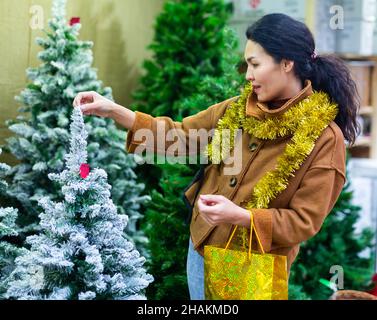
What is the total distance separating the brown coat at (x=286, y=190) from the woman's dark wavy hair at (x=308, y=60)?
6 cm

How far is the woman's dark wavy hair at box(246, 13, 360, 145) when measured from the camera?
2.10 m

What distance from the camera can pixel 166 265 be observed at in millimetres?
2980

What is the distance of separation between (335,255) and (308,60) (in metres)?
1.98

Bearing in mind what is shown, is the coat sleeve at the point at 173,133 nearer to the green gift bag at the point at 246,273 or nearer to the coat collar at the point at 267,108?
the coat collar at the point at 267,108

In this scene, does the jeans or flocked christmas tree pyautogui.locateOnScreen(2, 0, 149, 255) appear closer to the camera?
the jeans

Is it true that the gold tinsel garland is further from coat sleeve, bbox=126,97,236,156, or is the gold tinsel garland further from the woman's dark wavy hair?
coat sleeve, bbox=126,97,236,156

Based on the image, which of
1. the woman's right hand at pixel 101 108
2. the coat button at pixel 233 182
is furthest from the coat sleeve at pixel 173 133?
the coat button at pixel 233 182

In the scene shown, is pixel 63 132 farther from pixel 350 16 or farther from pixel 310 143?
pixel 350 16

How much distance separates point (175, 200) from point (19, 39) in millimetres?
1023

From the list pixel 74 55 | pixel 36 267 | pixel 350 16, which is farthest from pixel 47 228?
pixel 350 16

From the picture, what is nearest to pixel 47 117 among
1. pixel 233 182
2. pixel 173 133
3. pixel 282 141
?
pixel 173 133

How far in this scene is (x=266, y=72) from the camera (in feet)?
6.94

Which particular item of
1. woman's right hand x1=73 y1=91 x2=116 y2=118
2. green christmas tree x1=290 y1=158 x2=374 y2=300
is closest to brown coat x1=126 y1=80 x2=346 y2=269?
woman's right hand x1=73 y1=91 x2=116 y2=118

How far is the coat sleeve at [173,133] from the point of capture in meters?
2.35
